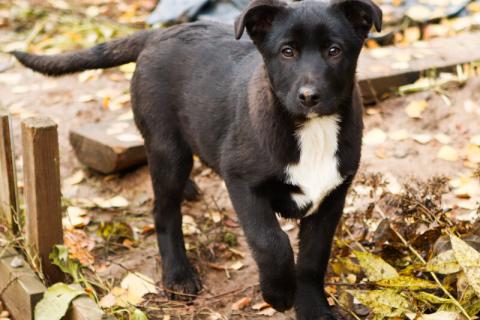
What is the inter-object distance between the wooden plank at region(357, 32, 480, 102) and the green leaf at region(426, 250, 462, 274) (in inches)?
104

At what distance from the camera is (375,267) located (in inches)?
149

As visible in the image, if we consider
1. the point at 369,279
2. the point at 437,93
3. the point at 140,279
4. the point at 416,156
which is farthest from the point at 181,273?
the point at 437,93

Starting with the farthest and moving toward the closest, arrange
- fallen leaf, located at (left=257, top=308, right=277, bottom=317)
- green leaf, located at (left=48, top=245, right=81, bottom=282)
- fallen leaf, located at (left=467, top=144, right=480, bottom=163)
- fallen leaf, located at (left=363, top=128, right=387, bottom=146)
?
fallen leaf, located at (left=363, top=128, right=387, bottom=146), fallen leaf, located at (left=467, top=144, right=480, bottom=163), fallen leaf, located at (left=257, top=308, right=277, bottom=317), green leaf, located at (left=48, top=245, right=81, bottom=282)

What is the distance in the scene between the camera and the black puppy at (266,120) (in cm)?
349

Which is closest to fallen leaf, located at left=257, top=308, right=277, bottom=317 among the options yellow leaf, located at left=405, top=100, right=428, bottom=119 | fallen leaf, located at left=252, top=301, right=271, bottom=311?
fallen leaf, located at left=252, top=301, right=271, bottom=311

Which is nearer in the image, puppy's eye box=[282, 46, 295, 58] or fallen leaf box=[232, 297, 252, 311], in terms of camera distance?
puppy's eye box=[282, 46, 295, 58]

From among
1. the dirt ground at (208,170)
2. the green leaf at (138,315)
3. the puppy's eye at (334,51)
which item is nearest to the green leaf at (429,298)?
the dirt ground at (208,170)

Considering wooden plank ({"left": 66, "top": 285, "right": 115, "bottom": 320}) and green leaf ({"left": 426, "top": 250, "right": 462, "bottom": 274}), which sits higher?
green leaf ({"left": 426, "top": 250, "right": 462, "bottom": 274})

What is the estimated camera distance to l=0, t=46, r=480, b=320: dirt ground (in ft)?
15.0

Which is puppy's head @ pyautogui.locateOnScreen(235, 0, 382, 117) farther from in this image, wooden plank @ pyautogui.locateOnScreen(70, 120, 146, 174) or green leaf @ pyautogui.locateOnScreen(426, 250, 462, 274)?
wooden plank @ pyautogui.locateOnScreen(70, 120, 146, 174)

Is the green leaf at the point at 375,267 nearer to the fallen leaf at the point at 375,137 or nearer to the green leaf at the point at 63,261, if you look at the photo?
the green leaf at the point at 63,261

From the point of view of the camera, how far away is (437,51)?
6.63 metres

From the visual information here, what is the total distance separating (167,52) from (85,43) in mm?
3601

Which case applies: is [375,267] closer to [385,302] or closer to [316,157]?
[385,302]
